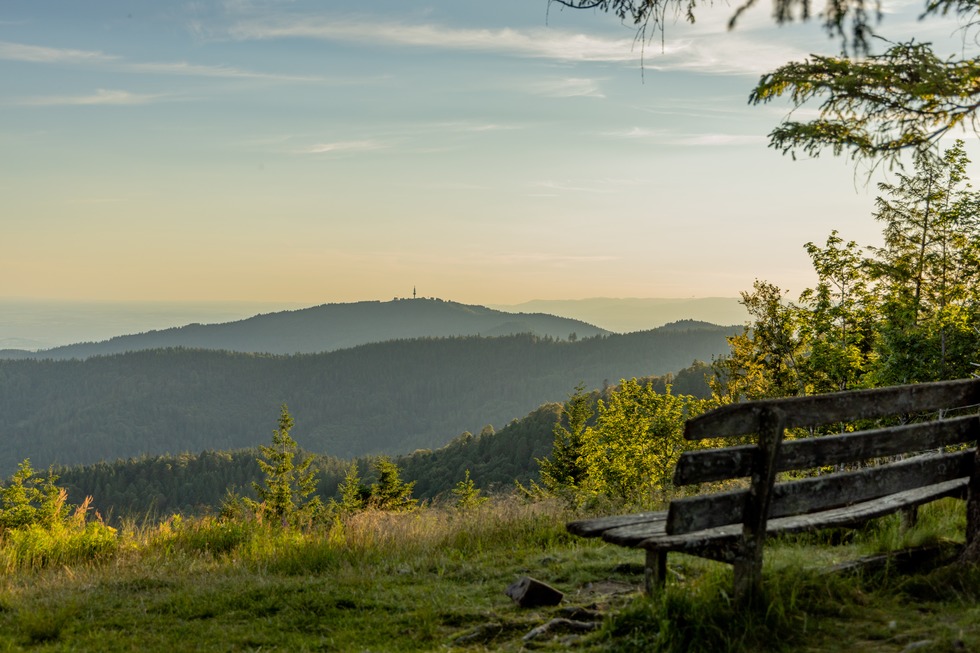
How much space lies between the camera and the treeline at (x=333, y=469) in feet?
391

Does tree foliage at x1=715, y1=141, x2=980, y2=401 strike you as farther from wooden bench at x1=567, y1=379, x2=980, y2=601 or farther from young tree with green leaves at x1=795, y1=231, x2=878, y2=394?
wooden bench at x1=567, y1=379, x2=980, y2=601

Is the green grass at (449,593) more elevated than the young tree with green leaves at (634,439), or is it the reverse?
the green grass at (449,593)

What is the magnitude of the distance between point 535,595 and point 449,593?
95cm

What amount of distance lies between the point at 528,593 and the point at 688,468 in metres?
2.22

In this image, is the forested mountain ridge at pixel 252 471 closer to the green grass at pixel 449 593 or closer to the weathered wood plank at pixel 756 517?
the green grass at pixel 449 593

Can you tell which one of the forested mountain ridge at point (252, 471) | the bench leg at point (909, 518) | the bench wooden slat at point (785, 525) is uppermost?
the bench wooden slat at point (785, 525)

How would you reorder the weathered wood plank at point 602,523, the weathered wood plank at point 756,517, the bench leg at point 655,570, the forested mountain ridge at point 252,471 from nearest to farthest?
the weathered wood plank at point 756,517 → the bench leg at point 655,570 → the weathered wood plank at point 602,523 → the forested mountain ridge at point 252,471

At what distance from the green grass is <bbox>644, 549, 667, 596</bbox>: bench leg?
0.80 feet

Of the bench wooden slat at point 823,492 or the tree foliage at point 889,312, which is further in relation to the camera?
the tree foliage at point 889,312

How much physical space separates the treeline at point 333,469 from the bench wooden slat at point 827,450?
93.8m

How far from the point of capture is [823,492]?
5.56m

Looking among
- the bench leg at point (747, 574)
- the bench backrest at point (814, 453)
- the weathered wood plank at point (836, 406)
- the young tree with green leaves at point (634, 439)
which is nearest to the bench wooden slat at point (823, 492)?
the bench backrest at point (814, 453)

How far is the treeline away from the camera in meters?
Answer: 119

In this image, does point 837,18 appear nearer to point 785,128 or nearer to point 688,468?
point 785,128
